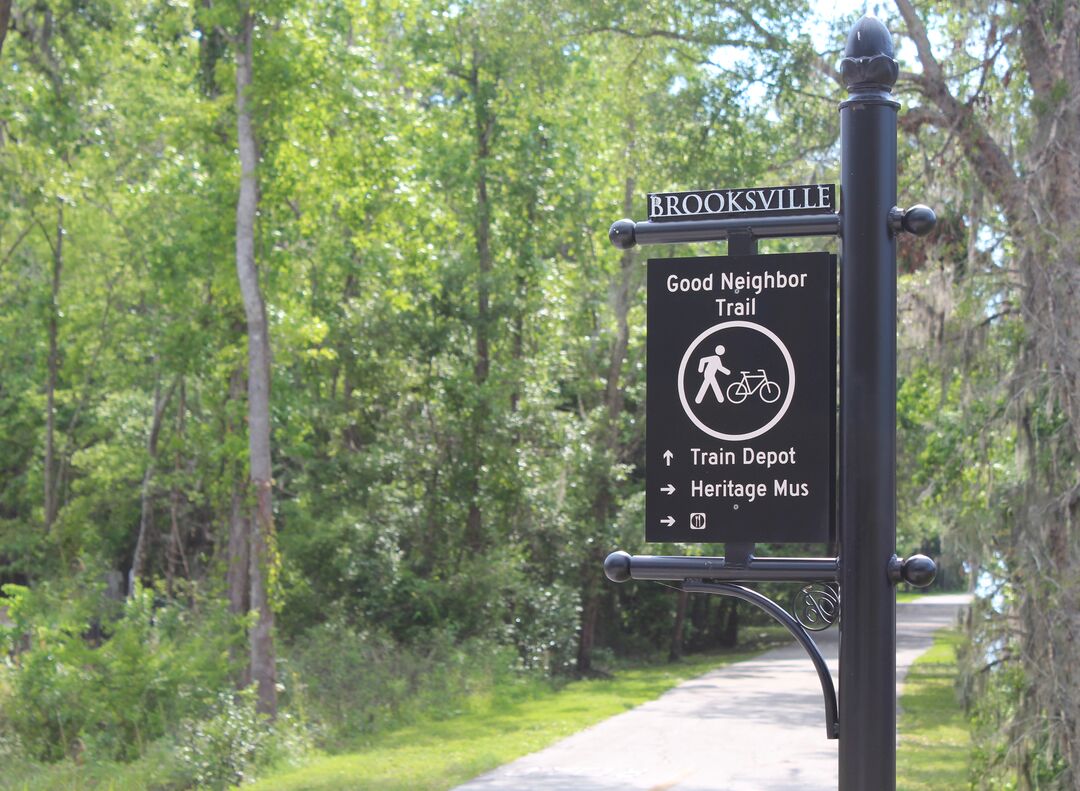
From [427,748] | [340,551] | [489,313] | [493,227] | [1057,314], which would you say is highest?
[493,227]

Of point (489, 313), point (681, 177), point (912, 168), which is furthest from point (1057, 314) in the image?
point (489, 313)

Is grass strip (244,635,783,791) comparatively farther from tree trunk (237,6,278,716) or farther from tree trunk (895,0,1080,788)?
tree trunk (895,0,1080,788)

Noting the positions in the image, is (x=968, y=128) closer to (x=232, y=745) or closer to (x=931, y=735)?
(x=931, y=735)

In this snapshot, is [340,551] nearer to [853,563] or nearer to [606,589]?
[606,589]

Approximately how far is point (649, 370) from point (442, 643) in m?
19.1

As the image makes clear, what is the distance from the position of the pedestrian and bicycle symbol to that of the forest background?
8.19 m

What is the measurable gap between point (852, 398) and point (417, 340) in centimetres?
2138

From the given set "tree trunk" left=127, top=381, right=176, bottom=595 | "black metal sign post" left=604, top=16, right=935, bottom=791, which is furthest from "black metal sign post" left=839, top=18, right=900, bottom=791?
"tree trunk" left=127, top=381, right=176, bottom=595

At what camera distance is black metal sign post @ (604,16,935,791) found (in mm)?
3223

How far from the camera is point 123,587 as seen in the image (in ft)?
111

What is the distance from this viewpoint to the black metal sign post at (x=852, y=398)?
10.6ft

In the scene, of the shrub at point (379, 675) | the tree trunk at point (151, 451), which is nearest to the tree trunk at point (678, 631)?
the shrub at point (379, 675)

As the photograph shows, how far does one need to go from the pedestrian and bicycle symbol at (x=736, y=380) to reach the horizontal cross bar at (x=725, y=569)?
1.08ft

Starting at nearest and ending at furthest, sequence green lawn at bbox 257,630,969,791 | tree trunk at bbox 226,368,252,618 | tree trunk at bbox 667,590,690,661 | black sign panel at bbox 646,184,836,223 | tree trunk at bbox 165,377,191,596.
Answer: black sign panel at bbox 646,184,836,223 → green lawn at bbox 257,630,969,791 → tree trunk at bbox 226,368,252,618 → tree trunk at bbox 165,377,191,596 → tree trunk at bbox 667,590,690,661
